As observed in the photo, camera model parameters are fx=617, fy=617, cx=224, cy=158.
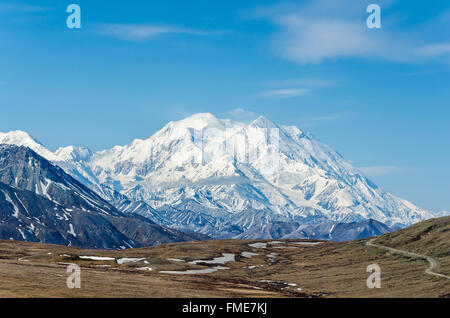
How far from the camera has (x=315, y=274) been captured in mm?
189000
